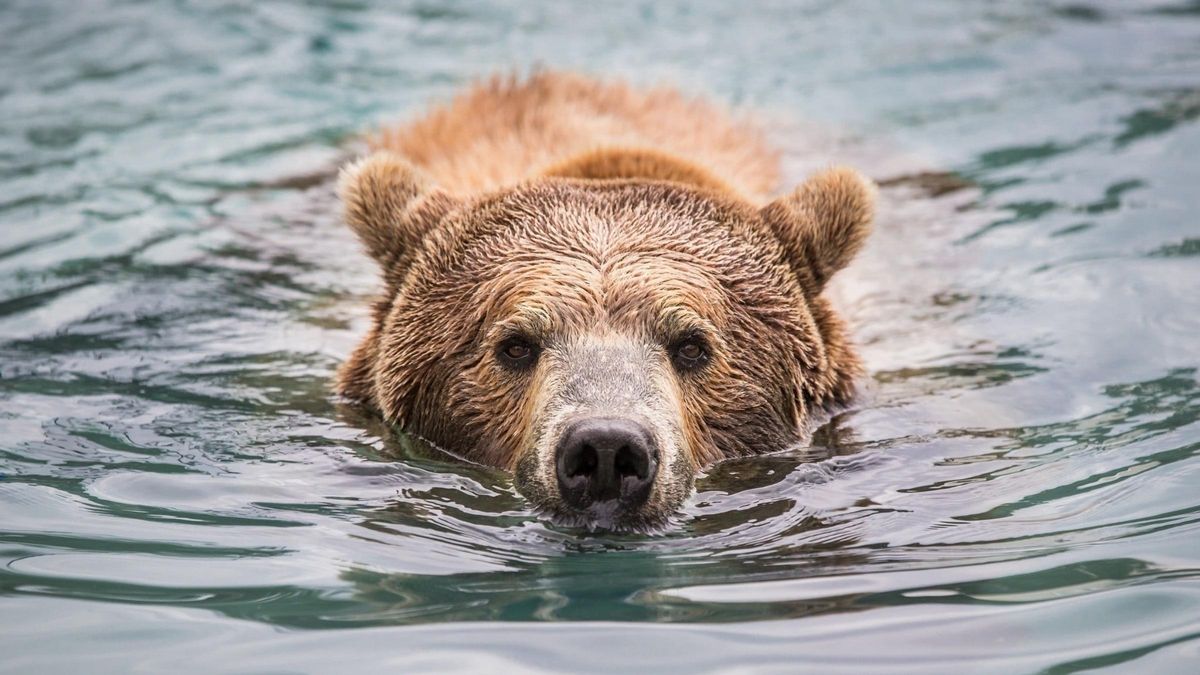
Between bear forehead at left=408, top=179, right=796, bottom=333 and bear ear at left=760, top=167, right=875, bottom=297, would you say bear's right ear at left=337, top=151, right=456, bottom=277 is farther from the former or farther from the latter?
bear ear at left=760, top=167, right=875, bottom=297

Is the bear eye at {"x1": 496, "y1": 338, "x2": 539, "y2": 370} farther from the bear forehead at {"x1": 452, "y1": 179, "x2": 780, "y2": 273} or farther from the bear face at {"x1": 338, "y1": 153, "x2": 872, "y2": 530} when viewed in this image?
the bear forehead at {"x1": 452, "y1": 179, "x2": 780, "y2": 273}

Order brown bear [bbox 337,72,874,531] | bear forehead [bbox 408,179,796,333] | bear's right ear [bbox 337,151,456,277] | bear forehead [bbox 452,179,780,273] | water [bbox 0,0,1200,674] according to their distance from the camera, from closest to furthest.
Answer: water [bbox 0,0,1200,674] < brown bear [bbox 337,72,874,531] < bear forehead [bbox 408,179,796,333] < bear forehead [bbox 452,179,780,273] < bear's right ear [bbox 337,151,456,277]

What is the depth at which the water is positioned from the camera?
13.3ft

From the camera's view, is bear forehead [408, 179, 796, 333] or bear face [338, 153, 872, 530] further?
bear forehead [408, 179, 796, 333]

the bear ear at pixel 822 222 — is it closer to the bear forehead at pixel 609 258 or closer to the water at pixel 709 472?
the bear forehead at pixel 609 258

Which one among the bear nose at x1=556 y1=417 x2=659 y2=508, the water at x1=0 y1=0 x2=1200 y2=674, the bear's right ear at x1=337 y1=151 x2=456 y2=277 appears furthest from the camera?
the bear's right ear at x1=337 y1=151 x2=456 y2=277

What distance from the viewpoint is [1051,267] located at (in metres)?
8.50

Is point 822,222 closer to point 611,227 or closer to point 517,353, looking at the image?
point 611,227

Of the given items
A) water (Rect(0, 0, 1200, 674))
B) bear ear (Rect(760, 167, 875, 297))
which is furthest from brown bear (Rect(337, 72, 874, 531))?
water (Rect(0, 0, 1200, 674))

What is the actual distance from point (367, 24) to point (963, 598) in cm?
1173

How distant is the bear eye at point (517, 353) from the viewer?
565cm

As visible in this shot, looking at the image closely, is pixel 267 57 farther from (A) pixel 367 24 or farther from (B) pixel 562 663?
(B) pixel 562 663

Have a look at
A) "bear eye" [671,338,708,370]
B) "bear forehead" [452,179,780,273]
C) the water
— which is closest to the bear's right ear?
"bear forehead" [452,179,780,273]

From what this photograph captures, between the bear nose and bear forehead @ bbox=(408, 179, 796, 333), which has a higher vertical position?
bear forehead @ bbox=(408, 179, 796, 333)
